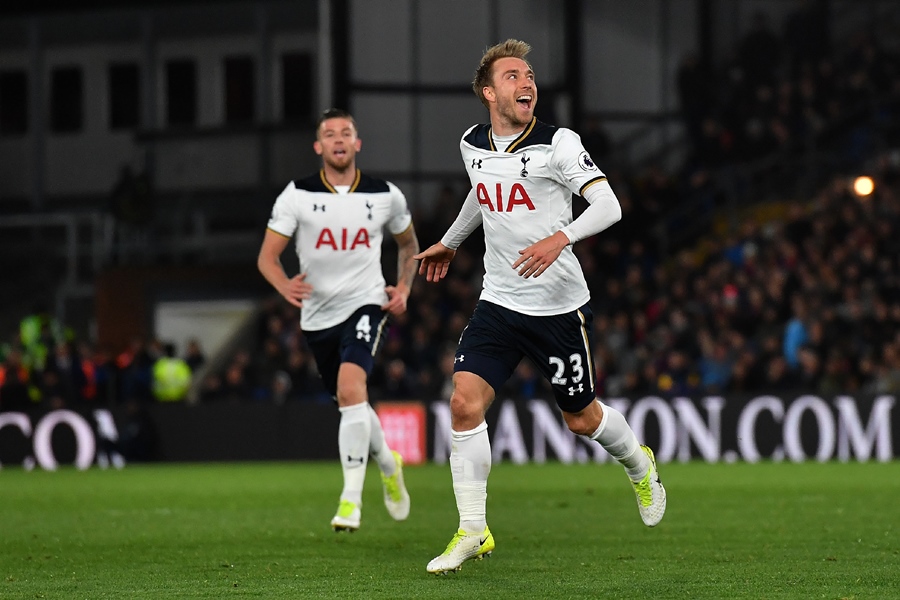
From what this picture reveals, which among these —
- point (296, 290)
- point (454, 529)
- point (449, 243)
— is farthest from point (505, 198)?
point (454, 529)

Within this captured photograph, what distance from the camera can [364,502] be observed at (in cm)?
1248

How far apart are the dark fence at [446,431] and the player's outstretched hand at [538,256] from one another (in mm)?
12550

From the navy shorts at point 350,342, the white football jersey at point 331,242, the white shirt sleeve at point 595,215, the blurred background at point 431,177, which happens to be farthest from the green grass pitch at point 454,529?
the blurred background at point 431,177

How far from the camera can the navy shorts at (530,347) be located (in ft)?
25.0

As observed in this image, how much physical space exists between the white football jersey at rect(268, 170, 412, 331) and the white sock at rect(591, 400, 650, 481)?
2355mm

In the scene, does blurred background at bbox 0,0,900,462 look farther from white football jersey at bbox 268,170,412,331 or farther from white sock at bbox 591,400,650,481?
white sock at bbox 591,400,650,481

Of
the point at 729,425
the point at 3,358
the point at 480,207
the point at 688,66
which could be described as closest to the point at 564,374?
the point at 480,207

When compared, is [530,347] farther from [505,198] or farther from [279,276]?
[279,276]

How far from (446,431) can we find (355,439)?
10633 millimetres

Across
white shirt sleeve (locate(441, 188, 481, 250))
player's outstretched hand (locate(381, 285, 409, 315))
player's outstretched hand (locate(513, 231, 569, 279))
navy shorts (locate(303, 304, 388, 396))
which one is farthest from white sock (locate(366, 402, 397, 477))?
player's outstretched hand (locate(513, 231, 569, 279))

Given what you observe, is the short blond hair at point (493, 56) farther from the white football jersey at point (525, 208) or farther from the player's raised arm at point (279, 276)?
the player's raised arm at point (279, 276)

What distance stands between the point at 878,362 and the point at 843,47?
10.5m

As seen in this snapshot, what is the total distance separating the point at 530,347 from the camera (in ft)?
25.4

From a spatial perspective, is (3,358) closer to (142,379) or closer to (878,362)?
(142,379)
